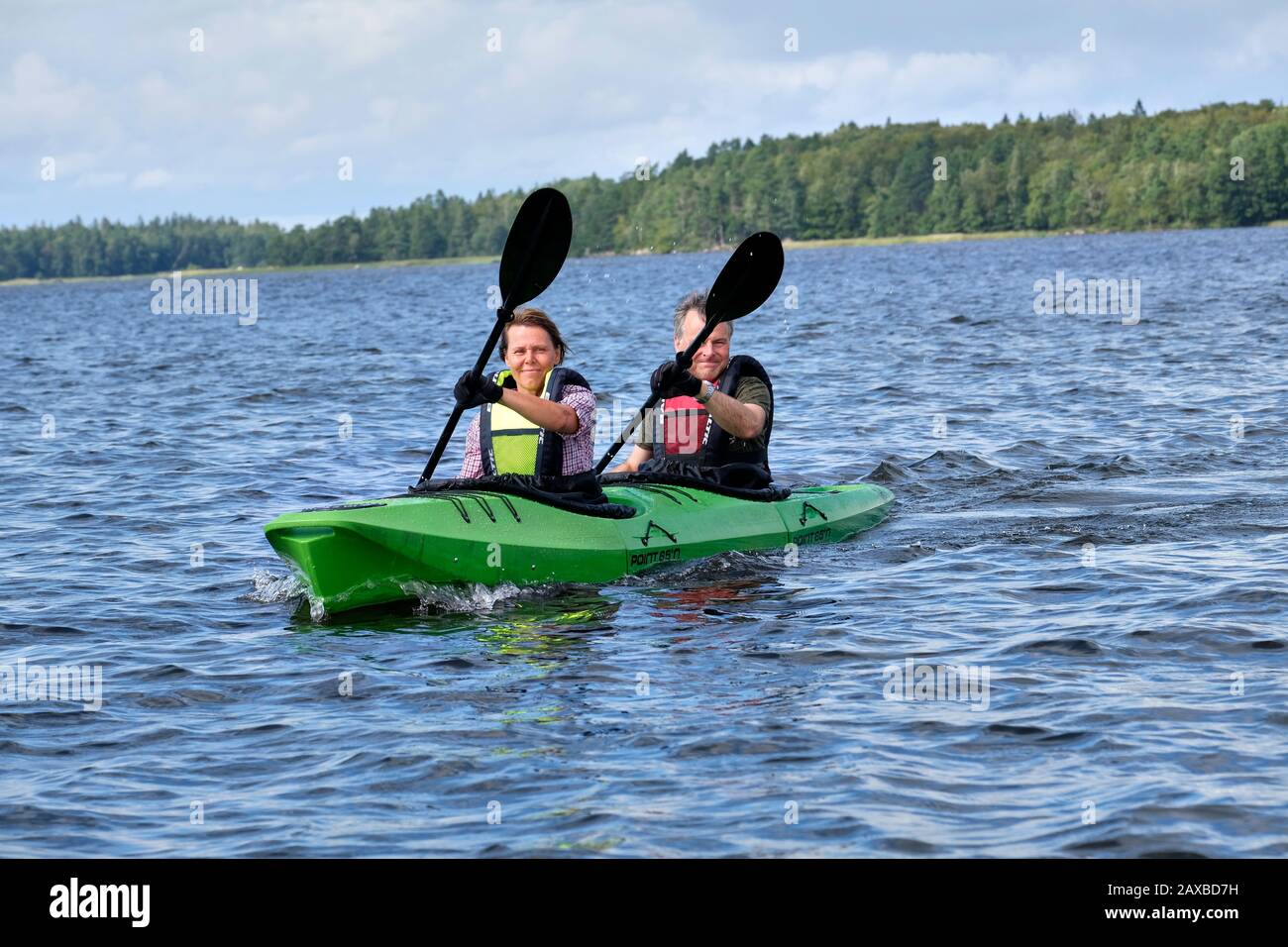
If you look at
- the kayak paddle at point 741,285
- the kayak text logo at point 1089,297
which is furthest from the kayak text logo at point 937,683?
the kayak text logo at point 1089,297

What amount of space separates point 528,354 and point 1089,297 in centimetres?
3594

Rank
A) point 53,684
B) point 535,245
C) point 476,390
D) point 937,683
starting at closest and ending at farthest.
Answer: point 937,683
point 53,684
point 476,390
point 535,245

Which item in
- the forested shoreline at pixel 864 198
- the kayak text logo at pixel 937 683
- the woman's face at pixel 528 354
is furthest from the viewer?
the forested shoreline at pixel 864 198

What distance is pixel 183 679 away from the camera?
284 inches

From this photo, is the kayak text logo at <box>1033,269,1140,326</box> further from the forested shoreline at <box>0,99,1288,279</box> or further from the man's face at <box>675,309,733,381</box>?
the forested shoreline at <box>0,99,1288,279</box>

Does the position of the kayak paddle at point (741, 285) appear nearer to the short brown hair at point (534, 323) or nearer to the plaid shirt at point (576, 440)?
the plaid shirt at point (576, 440)

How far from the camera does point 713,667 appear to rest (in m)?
7.22

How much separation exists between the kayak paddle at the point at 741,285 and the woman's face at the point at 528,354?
863 mm

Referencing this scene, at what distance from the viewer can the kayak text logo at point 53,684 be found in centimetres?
695

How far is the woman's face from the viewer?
8.79 m

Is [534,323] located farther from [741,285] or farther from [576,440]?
[741,285]

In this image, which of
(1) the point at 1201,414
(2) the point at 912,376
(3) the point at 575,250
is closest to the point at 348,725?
(1) the point at 1201,414
